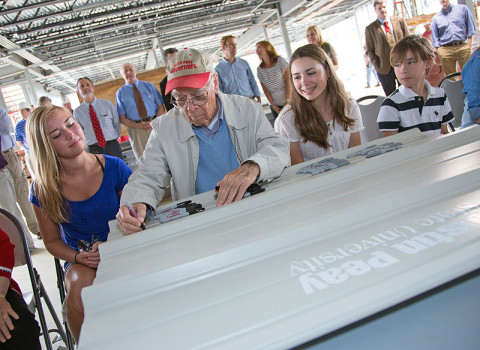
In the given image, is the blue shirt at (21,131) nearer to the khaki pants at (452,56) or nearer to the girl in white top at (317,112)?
the girl in white top at (317,112)

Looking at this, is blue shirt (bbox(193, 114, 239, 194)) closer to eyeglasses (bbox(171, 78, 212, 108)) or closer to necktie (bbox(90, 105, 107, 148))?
eyeglasses (bbox(171, 78, 212, 108))

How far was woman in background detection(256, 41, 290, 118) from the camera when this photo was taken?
4.79 meters

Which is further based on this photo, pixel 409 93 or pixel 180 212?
pixel 409 93

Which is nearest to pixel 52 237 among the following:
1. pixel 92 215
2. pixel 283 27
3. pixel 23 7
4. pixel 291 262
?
pixel 92 215

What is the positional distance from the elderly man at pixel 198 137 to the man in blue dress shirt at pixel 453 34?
5039 mm

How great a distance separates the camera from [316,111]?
2.21 metres

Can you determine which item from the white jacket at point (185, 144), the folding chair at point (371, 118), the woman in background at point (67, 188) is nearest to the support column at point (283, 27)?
the folding chair at point (371, 118)

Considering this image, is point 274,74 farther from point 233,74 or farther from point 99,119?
point 99,119

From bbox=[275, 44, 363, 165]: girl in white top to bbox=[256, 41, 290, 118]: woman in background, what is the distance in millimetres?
2572

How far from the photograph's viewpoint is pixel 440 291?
25.4 inches

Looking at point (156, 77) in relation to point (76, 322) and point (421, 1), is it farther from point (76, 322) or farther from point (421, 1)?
point (421, 1)

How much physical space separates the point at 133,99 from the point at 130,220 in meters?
4.33

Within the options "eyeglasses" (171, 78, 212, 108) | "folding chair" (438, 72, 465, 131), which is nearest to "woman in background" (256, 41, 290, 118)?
"folding chair" (438, 72, 465, 131)

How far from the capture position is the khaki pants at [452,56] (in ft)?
18.4
